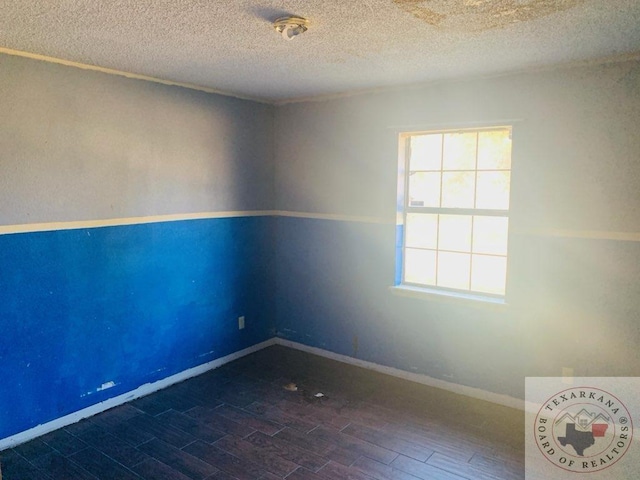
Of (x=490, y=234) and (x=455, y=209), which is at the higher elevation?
(x=455, y=209)

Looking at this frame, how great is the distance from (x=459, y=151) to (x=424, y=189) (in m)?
0.42

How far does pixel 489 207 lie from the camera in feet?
11.4

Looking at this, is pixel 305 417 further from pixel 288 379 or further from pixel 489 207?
pixel 489 207

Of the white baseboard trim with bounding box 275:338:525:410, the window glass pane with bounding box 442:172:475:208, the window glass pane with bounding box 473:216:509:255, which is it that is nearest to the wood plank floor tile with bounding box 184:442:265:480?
the white baseboard trim with bounding box 275:338:525:410

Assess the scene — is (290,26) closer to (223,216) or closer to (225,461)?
(223,216)

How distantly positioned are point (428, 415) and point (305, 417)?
2.91ft

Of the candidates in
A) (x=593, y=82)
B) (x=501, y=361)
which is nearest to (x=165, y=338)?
(x=501, y=361)

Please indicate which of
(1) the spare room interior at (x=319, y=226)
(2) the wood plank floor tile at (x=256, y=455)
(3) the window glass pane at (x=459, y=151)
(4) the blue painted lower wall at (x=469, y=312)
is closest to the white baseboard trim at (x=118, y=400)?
(1) the spare room interior at (x=319, y=226)

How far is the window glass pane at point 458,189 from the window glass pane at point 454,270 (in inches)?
15.9

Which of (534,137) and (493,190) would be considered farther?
(493,190)

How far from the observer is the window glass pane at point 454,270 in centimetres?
363

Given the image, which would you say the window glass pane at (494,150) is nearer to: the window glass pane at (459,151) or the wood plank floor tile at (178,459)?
the window glass pane at (459,151)

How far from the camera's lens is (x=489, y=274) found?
355 cm

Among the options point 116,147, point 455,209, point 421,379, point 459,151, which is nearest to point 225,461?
point 421,379
